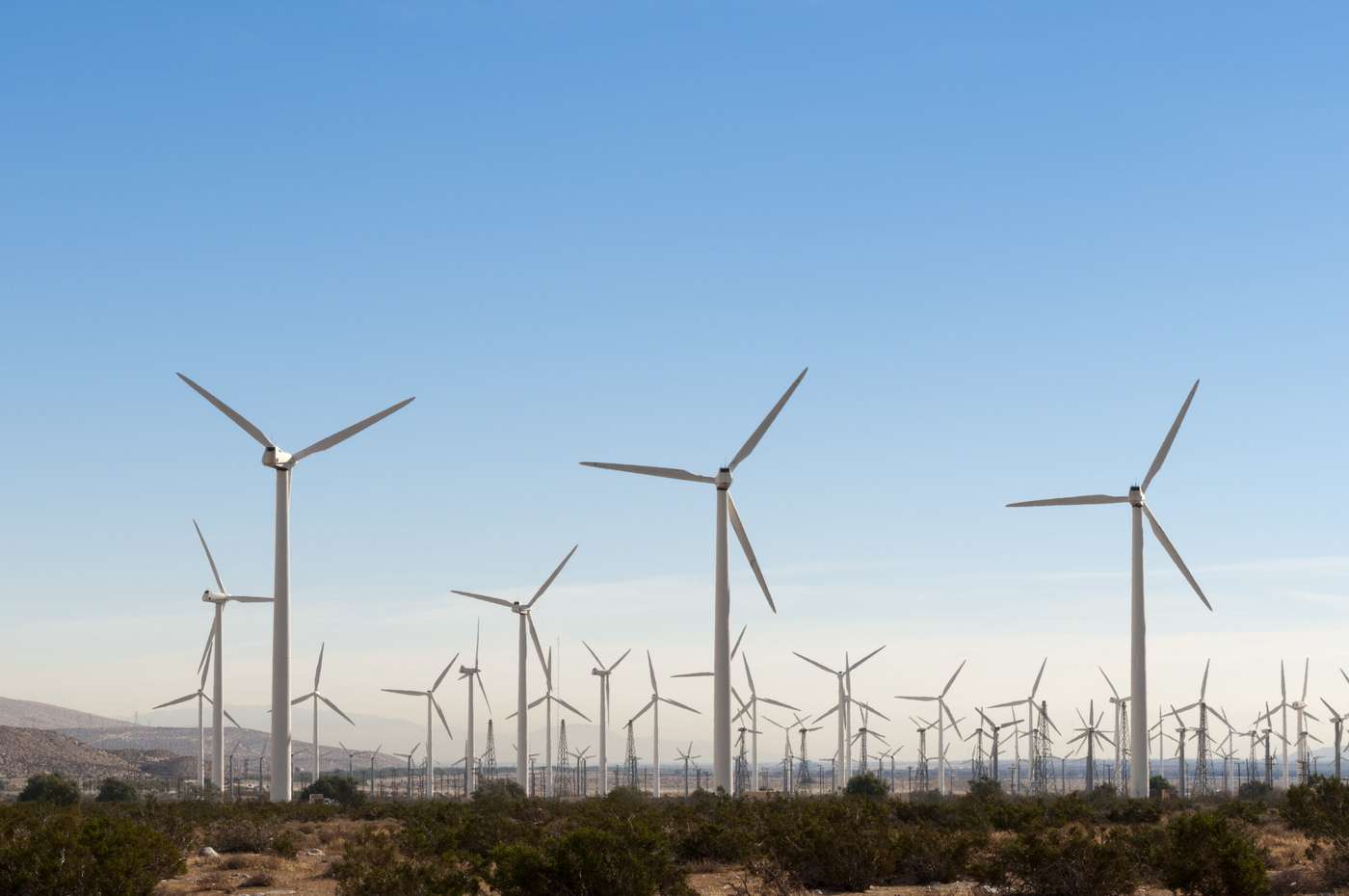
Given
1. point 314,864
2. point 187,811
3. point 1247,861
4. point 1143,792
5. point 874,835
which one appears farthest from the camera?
point 1143,792

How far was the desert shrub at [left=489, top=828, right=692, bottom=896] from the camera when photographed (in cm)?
2581

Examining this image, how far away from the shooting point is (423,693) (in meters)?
144

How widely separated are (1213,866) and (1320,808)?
10359 millimetres

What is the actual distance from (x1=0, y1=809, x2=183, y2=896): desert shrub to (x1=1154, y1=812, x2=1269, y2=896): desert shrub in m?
18.8

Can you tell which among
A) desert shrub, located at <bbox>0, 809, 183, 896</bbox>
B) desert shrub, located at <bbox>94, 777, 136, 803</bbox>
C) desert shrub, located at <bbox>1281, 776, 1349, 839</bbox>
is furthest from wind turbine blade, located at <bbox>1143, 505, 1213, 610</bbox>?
desert shrub, located at <bbox>94, 777, 136, 803</bbox>

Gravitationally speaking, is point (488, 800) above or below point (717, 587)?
below

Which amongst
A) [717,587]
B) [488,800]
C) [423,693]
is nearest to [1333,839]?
[717,587]

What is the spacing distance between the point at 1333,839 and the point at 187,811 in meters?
36.1

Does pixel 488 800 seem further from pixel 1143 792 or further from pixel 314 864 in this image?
pixel 1143 792

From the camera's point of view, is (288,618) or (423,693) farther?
(423,693)

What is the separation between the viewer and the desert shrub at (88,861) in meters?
26.8

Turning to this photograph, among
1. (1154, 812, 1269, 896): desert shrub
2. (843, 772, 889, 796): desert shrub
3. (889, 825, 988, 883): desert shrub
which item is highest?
(1154, 812, 1269, 896): desert shrub

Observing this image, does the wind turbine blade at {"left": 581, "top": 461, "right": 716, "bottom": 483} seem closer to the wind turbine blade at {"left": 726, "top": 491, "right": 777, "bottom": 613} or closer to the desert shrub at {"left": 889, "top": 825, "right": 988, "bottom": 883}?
the wind turbine blade at {"left": 726, "top": 491, "right": 777, "bottom": 613}

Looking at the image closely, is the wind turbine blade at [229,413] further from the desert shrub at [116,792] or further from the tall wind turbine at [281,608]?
the desert shrub at [116,792]
